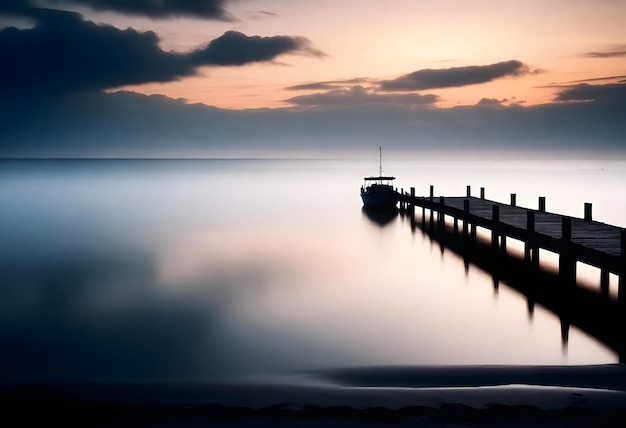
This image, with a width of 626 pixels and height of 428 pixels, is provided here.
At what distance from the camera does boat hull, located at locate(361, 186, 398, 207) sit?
41875mm

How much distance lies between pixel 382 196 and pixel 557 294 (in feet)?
88.4

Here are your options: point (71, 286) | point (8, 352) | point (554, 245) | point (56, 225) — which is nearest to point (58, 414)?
point (8, 352)

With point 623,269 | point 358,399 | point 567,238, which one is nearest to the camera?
point 358,399

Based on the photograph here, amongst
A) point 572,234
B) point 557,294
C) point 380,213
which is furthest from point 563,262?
point 380,213

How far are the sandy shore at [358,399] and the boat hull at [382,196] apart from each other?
3165 centimetres

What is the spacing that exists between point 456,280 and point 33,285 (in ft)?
47.7

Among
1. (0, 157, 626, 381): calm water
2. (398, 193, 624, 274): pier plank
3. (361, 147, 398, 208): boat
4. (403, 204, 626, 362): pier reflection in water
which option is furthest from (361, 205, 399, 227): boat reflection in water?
(403, 204, 626, 362): pier reflection in water

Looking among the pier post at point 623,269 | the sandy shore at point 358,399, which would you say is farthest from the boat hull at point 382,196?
the sandy shore at point 358,399

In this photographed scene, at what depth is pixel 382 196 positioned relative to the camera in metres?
42.2

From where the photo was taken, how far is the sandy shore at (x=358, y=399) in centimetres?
738

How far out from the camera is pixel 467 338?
12.7 metres

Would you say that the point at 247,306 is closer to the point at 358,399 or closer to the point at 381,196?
the point at 358,399

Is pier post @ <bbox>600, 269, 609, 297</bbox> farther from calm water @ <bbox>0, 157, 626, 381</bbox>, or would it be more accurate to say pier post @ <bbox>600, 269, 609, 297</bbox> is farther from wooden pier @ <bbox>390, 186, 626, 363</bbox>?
calm water @ <bbox>0, 157, 626, 381</bbox>

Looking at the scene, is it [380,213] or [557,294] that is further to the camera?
[380,213]
